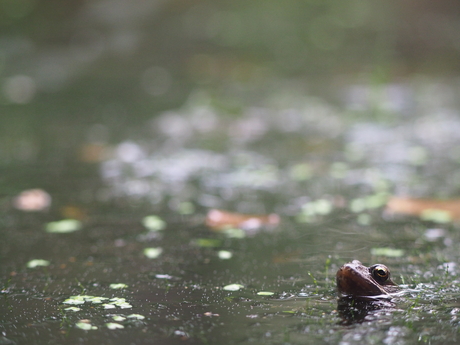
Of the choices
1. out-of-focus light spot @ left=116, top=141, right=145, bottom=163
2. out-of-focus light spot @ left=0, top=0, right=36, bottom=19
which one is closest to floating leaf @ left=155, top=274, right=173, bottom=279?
out-of-focus light spot @ left=116, top=141, right=145, bottom=163

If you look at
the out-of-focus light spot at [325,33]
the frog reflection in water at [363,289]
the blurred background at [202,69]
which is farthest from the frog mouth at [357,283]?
the out-of-focus light spot at [325,33]

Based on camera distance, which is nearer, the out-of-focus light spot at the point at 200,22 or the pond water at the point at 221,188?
the pond water at the point at 221,188

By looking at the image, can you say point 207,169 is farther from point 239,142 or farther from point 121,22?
point 121,22

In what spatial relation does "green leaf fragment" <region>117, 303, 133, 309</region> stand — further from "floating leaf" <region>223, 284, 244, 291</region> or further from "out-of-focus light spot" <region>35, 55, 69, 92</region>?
"out-of-focus light spot" <region>35, 55, 69, 92</region>

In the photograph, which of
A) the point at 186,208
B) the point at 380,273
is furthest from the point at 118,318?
the point at 186,208

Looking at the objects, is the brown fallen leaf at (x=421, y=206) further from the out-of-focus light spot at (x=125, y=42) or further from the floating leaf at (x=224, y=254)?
the out-of-focus light spot at (x=125, y=42)

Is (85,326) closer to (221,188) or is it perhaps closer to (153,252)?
(153,252)
